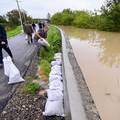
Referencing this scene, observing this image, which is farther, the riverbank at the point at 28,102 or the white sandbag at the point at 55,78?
the white sandbag at the point at 55,78

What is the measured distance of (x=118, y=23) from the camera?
157 ft

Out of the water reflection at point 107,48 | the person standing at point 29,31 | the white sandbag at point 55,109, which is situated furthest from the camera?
the person standing at point 29,31

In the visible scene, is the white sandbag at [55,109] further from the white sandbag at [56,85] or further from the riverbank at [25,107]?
the white sandbag at [56,85]

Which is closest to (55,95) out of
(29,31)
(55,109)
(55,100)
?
(55,100)

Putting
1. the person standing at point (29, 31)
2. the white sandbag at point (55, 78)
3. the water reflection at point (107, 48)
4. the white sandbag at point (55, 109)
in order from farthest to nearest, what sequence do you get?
the person standing at point (29, 31), the water reflection at point (107, 48), the white sandbag at point (55, 78), the white sandbag at point (55, 109)

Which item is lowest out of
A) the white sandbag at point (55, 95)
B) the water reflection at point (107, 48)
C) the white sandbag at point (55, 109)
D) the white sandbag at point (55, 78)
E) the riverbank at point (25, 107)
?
the water reflection at point (107, 48)

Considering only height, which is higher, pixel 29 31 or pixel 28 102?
pixel 29 31

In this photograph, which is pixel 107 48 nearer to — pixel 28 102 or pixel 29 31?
pixel 29 31

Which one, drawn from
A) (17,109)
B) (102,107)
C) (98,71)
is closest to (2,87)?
(17,109)

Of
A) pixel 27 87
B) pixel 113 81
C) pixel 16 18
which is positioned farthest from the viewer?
pixel 16 18

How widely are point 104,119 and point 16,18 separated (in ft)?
250

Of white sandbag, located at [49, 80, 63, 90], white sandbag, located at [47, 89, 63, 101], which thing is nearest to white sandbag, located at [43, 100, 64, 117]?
white sandbag, located at [47, 89, 63, 101]

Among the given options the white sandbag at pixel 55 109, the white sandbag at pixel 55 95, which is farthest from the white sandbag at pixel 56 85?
the white sandbag at pixel 55 109

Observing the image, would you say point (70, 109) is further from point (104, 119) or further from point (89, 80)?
point (89, 80)
